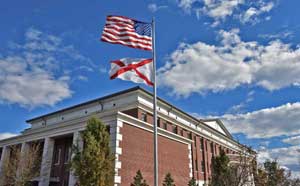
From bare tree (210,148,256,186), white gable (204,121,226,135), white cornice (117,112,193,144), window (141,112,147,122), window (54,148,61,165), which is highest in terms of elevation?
white gable (204,121,226,135)

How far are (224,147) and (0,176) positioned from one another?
1398 inches

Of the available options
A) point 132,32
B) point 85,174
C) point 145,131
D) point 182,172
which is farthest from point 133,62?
point 182,172

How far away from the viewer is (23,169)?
2231cm

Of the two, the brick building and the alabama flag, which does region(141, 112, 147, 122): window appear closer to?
the brick building

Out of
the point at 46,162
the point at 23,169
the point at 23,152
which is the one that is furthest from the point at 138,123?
the point at 23,152

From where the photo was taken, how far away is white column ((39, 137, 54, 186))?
75.4ft

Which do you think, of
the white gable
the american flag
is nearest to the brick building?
the american flag

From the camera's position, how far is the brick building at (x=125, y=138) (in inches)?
794

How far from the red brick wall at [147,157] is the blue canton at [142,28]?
874 centimetres

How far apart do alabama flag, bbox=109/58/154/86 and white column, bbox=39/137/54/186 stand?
47.4 feet

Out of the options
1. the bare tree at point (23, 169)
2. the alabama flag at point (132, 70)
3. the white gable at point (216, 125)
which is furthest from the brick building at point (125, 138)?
the white gable at point (216, 125)

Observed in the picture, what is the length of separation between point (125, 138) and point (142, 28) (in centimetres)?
926

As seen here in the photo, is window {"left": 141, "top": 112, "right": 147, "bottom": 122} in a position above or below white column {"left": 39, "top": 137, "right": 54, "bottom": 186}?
above

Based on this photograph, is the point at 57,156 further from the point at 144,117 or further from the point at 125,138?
the point at 144,117
